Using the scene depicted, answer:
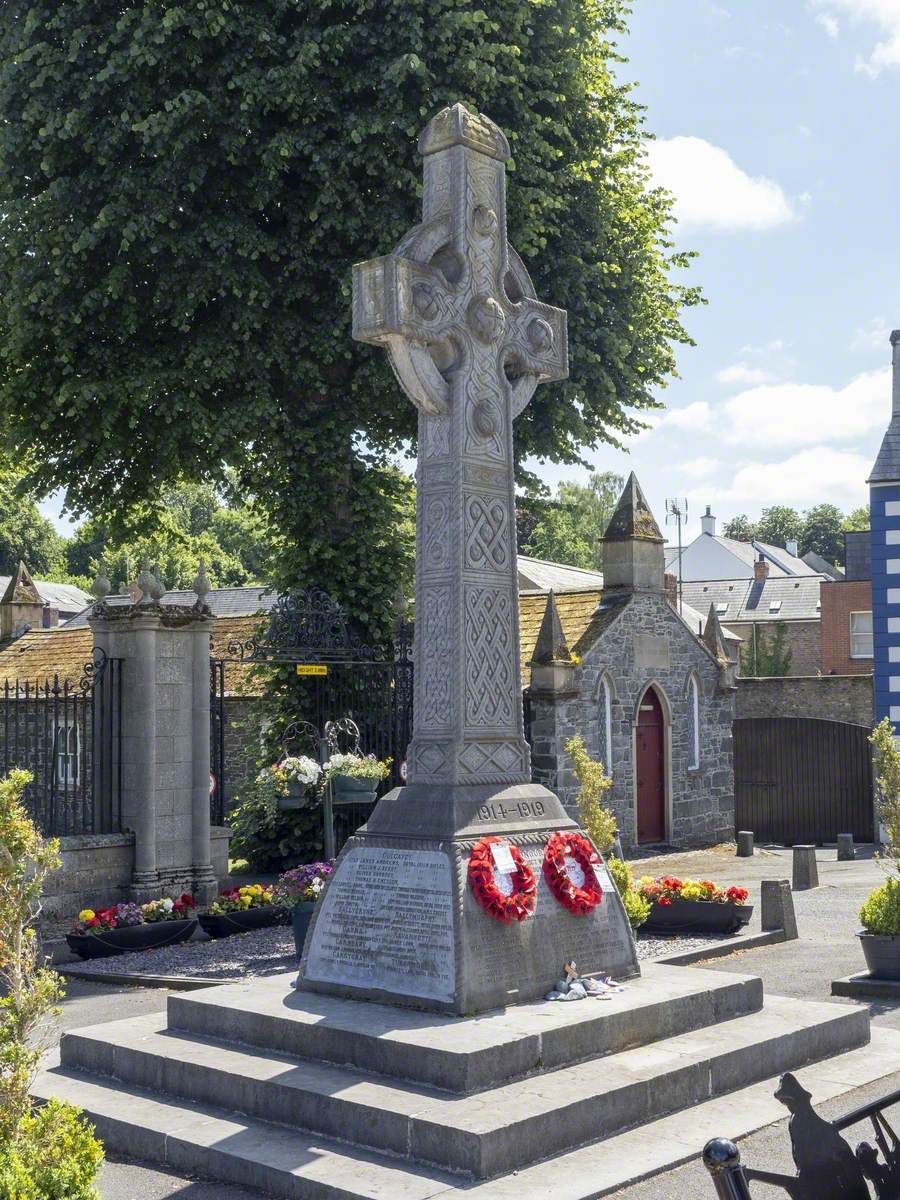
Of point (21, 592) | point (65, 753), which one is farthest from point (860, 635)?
point (65, 753)

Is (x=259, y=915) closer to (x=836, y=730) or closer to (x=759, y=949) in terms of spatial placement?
(x=759, y=949)

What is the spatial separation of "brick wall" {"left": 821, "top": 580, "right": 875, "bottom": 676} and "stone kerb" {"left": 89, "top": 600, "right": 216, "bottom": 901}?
3294cm

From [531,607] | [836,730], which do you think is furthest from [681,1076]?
[836,730]

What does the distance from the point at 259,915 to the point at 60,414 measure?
890cm

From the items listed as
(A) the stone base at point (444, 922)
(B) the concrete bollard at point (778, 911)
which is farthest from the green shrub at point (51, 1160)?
(B) the concrete bollard at point (778, 911)

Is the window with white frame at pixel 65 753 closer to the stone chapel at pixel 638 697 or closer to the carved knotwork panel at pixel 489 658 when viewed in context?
the carved knotwork panel at pixel 489 658

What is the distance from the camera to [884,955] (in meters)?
11.1

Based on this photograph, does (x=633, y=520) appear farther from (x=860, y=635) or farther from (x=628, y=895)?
(x=860, y=635)

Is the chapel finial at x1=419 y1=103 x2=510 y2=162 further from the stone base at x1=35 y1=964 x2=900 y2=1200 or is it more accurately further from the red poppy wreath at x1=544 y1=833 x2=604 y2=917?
the stone base at x1=35 y1=964 x2=900 y2=1200

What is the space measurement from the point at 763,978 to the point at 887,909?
1.28 metres

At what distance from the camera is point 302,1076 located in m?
7.06

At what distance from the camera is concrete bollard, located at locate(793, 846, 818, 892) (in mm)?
18234

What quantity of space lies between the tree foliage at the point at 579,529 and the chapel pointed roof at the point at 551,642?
3889 centimetres

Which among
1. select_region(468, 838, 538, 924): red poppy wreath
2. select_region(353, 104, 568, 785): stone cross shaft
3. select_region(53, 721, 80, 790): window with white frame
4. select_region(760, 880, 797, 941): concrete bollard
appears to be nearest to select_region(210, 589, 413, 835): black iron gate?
select_region(53, 721, 80, 790): window with white frame
